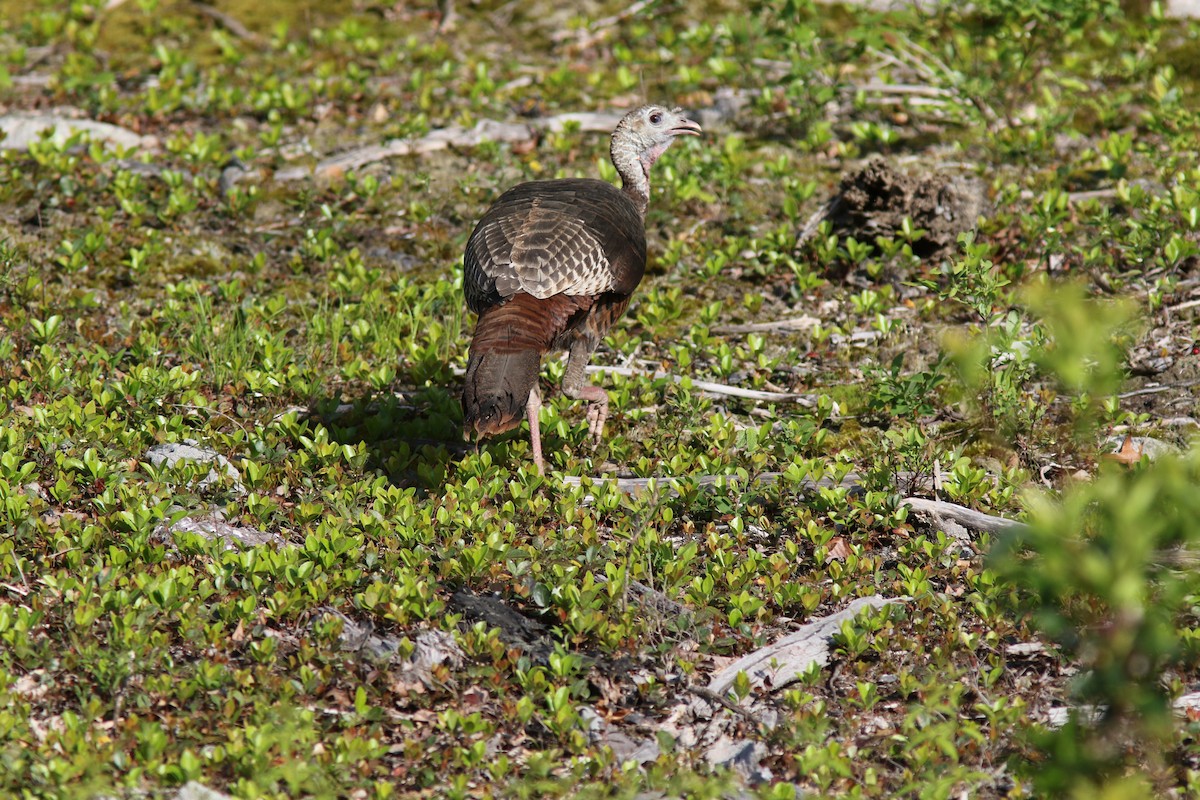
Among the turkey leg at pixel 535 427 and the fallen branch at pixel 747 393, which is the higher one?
the turkey leg at pixel 535 427

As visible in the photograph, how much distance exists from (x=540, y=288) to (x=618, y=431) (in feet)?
4.73

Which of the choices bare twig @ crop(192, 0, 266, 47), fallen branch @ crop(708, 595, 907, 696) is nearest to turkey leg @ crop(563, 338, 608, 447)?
fallen branch @ crop(708, 595, 907, 696)

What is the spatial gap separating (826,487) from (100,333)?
5862mm

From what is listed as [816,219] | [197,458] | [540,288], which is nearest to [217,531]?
[197,458]

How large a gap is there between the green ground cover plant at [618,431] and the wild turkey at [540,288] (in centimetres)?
54

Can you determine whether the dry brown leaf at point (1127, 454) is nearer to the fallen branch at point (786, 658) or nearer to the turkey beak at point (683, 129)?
the fallen branch at point (786, 658)

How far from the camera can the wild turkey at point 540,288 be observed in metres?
7.07

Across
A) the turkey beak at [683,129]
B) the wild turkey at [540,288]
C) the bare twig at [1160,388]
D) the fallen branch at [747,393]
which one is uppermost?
the turkey beak at [683,129]

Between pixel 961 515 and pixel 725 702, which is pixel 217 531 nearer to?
pixel 725 702

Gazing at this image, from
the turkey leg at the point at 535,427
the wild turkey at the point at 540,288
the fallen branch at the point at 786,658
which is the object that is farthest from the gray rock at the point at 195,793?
the turkey leg at the point at 535,427

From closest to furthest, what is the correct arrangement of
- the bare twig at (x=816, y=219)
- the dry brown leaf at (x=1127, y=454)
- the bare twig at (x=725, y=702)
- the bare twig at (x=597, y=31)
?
the bare twig at (x=725, y=702) → the dry brown leaf at (x=1127, y=454) → the bare twig at (x=816, y=219) → the bare twig at (x=597, y=31)

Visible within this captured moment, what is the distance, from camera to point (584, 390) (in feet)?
28.2

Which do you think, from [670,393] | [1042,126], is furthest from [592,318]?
[1042,126]

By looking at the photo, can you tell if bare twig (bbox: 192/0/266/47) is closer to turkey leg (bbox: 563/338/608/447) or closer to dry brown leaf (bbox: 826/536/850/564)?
turkey leg (bbox: 563/338/608/447)
